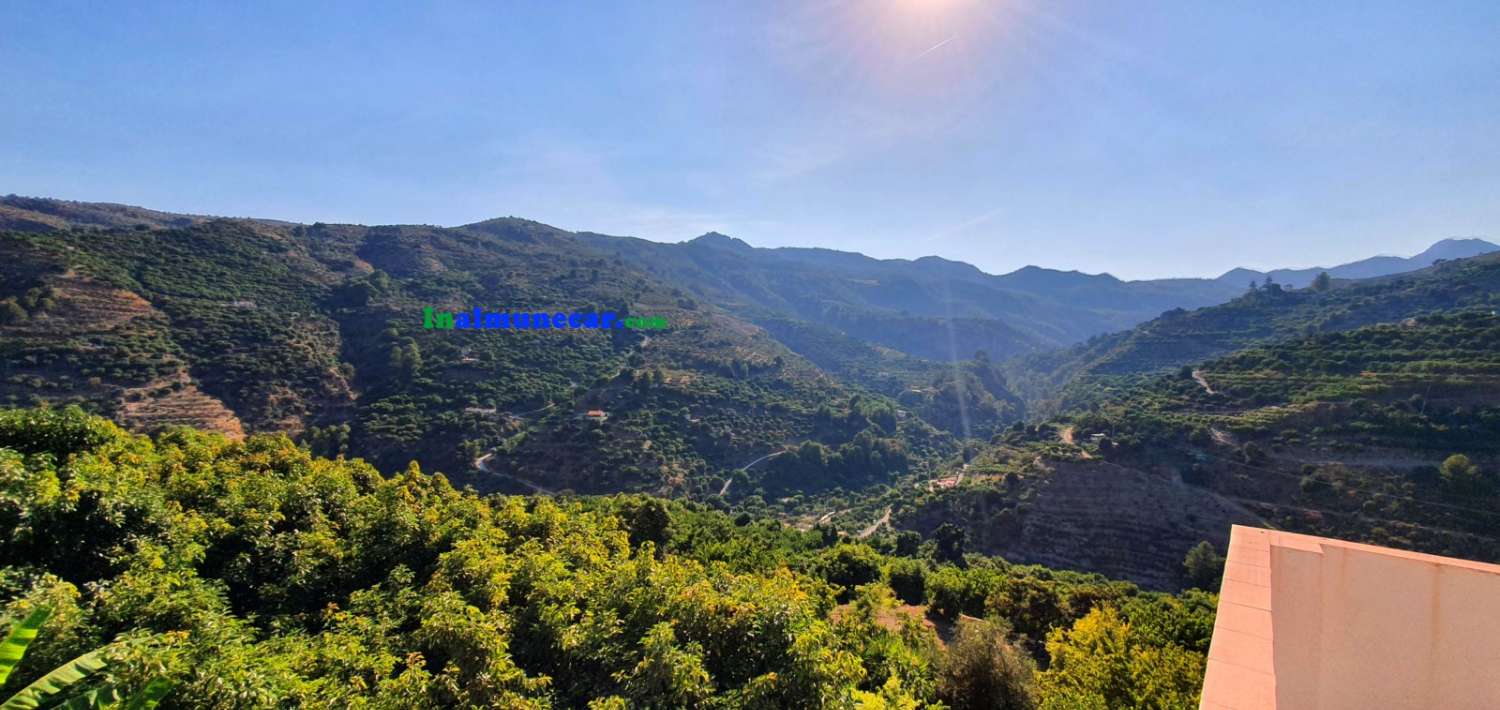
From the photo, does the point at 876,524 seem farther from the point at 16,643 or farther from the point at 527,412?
the point at 16,643

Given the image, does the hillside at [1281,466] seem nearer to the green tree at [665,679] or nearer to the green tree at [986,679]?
the green tree at [986,679]

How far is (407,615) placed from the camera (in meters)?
9.45

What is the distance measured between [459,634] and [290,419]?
48.8 m

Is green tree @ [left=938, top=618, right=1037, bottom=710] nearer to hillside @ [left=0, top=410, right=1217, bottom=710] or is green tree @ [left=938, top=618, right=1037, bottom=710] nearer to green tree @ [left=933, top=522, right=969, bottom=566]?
hillside @ [left=0, top=410, right=1217, bottom=710]

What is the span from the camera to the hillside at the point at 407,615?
6473 millimetres

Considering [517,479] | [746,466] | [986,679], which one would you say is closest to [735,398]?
[746,466]

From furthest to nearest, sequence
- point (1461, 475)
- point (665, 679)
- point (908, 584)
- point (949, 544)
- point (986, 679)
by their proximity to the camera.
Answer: point (949, 544), point (1461, 475), point (908, 584), point (986, 679), point (665, 679)

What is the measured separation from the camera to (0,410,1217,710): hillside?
255 inches

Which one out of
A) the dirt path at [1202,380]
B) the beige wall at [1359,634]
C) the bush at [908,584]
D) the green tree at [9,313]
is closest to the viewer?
the beige wall at [1359,634]

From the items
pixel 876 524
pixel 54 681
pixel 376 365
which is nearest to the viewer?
pixel 54 681

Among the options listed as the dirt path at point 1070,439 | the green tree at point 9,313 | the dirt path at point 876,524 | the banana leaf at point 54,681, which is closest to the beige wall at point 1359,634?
the banana leaf at point 54,681

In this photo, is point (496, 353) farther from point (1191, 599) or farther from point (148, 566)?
point (1191, 599)

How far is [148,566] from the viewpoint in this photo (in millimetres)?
8414

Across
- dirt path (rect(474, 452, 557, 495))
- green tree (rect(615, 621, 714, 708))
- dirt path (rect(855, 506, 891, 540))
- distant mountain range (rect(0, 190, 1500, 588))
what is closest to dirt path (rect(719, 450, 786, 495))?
distant mountain range (rect(0, 190, 1500, 588))
